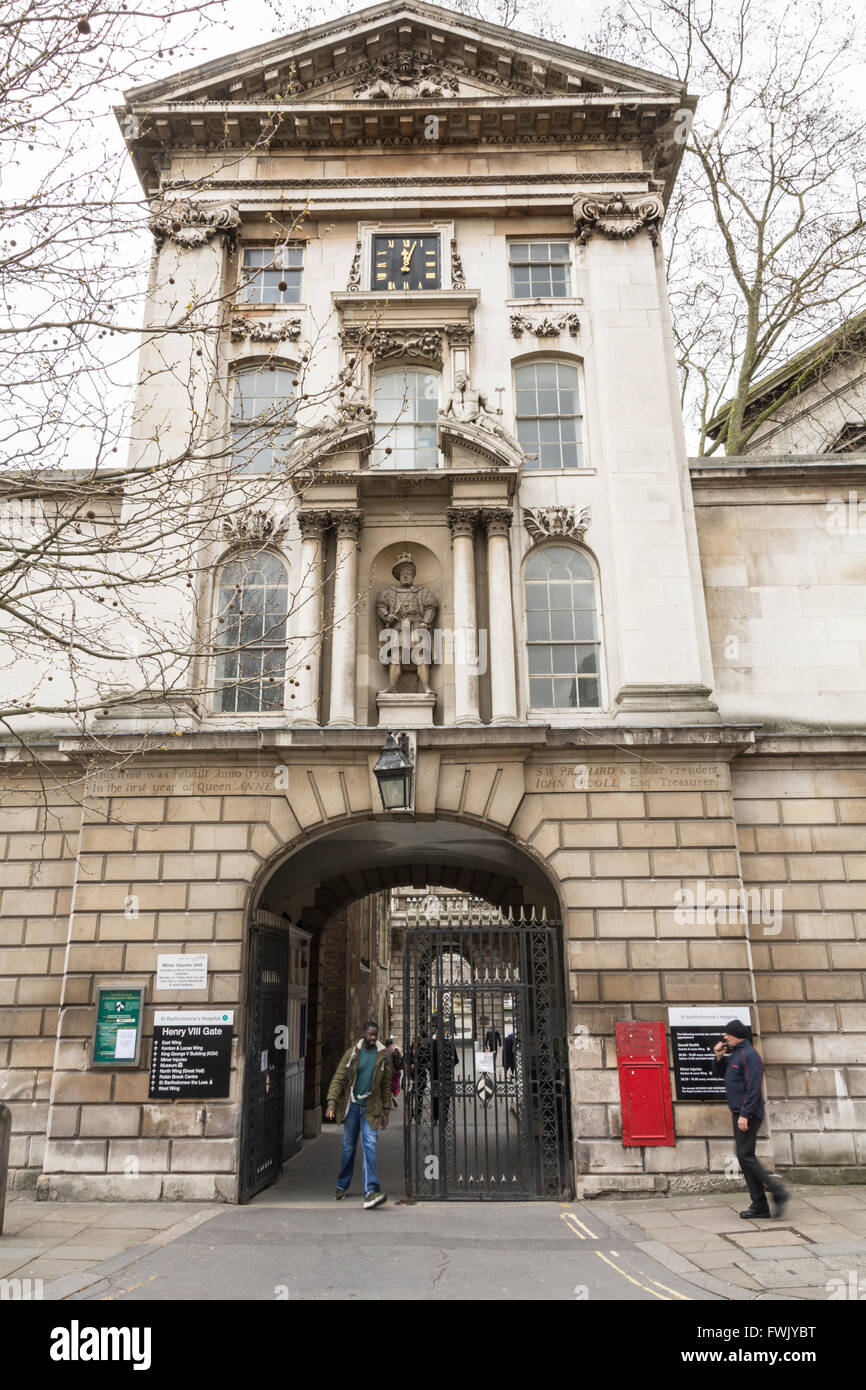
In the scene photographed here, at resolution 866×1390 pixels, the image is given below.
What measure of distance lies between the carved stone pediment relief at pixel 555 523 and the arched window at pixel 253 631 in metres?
4.07

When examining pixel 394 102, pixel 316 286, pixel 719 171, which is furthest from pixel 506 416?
pixel 719 171

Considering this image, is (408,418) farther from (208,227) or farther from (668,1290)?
(668,1290)

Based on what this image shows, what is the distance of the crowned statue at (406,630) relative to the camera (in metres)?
15.2

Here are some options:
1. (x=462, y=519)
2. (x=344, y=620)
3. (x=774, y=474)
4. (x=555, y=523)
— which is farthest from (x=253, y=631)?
(x=774, y=474)

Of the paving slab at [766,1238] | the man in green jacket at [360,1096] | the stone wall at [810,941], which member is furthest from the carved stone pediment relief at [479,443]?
the paving slab at [766,1238]

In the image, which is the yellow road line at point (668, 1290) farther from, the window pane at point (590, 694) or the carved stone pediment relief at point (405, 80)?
the carved stone pediment relief at point (405, 80)

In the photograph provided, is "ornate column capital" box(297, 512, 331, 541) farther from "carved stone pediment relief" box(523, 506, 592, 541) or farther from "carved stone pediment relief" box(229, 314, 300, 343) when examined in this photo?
"carved stone pediment relief" box(229, 314, 300, 343)

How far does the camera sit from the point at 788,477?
1628 centimetres

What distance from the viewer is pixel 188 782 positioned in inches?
555

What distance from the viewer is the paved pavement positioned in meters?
8.21

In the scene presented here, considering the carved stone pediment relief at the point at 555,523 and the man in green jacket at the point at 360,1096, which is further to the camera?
the carved stone pediment relief at the point at 555,523

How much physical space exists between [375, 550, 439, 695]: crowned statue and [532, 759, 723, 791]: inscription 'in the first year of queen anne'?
2392mm

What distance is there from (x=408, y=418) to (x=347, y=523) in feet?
8.65

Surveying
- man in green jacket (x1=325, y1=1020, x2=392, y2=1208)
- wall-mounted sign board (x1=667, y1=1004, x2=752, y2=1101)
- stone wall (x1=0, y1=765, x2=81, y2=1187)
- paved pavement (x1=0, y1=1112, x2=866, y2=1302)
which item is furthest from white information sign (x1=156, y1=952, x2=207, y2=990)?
wall-mounted sign board (x1=667, y1=1004, x2=752, y2=1101)
